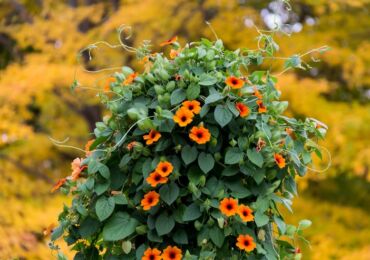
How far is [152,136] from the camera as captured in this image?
4.71 feet

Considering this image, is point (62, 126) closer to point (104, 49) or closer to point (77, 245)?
point (104, 49)

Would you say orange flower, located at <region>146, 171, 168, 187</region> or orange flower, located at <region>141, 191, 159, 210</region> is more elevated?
orange flower, located at <region>146, 171, 168, 187</region>

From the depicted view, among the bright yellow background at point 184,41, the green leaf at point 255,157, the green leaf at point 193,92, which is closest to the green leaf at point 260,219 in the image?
the green leaf at point 255,157

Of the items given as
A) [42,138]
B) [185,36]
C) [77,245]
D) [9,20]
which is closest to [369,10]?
[185,36]

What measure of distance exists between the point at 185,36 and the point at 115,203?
388 cm

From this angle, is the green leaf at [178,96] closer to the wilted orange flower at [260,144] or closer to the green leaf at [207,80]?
the green leaf at [207,80]

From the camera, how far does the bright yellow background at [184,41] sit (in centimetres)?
402

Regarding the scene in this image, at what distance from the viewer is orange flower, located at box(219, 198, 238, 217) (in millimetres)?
1380

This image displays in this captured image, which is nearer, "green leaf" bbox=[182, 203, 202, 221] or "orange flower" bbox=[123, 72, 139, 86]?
"green leaf" bbox=[182, 203, 202, 221]

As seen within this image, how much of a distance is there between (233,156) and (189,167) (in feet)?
0.38

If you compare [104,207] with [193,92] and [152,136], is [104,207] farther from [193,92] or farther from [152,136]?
[193,92]

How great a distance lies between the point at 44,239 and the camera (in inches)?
178

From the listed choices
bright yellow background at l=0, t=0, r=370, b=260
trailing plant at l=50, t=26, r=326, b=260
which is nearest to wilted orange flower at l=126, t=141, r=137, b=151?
trailing plant at l=50, t=26, r=326, b=260

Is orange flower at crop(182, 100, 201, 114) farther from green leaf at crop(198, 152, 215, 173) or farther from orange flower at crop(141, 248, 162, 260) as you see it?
orange flower at crop(141, 248, 162, 260)
